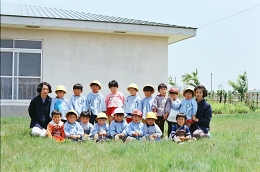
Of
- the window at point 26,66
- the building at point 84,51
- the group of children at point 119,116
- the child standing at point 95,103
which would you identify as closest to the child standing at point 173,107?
the group of children at point 119,116

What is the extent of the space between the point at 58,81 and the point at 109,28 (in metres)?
1.48

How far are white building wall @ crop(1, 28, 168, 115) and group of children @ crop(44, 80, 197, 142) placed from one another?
2127mm

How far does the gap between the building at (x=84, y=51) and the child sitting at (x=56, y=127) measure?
1894mm

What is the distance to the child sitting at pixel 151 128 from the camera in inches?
177

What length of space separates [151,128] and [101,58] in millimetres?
3017

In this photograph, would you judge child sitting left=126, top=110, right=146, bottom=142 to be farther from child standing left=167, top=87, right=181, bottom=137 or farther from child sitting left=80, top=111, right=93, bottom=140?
child sitting left=80, top=111, right=93, bottom=140

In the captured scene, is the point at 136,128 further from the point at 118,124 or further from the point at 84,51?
the point at 84,51

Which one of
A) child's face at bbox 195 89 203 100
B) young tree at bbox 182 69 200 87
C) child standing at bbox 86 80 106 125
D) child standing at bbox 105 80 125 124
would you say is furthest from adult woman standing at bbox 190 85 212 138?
young tree at bbox 182 69 200 87

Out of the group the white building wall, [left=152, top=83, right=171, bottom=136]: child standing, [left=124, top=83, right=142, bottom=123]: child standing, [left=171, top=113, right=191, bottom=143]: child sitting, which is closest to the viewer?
[left=171, top=113, right=191, bottom=143]: child sitting

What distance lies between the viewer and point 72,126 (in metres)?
4.54

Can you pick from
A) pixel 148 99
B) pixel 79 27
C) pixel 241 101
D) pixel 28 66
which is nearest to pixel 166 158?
pixel 148 99

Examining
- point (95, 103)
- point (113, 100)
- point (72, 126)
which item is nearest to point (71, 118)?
point (72, 126)

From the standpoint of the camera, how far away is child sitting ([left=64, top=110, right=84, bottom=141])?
448 centimetres

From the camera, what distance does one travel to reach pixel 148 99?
5008 millimetres
